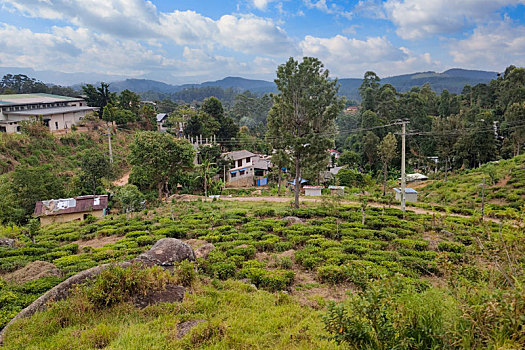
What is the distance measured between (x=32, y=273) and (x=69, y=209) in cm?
1473

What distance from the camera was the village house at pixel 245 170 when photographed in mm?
43312

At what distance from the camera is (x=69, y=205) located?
23.9 metres

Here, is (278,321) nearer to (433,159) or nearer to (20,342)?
(20,342)

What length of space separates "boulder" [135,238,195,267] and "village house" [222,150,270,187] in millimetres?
32247

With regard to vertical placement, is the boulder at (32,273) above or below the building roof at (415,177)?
above

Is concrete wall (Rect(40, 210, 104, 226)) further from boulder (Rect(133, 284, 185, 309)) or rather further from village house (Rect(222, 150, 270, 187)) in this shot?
boulder (Rect(133, 284, 185, 309))

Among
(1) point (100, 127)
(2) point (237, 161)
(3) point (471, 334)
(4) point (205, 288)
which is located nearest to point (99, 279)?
(4) point (205, 288)

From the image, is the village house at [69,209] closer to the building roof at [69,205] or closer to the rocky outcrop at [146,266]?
the building roof at [69,205]

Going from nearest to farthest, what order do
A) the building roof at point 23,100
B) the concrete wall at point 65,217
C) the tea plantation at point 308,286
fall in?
1. the tea plantation at point 308,286
2. the concrete wall at point 65,217
3. the building roof at point 23,100

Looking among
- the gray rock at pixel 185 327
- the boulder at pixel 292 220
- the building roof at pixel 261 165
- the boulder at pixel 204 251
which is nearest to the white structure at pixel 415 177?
the building roof at pixel 261 165

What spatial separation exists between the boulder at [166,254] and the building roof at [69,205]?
18217 millimetres

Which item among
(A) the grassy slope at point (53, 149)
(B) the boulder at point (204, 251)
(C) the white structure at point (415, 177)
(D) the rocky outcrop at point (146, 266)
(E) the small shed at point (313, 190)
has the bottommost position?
(E) the small shed at point (313, 190)

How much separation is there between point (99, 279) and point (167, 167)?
2205 centimetres

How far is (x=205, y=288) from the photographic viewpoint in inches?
334
